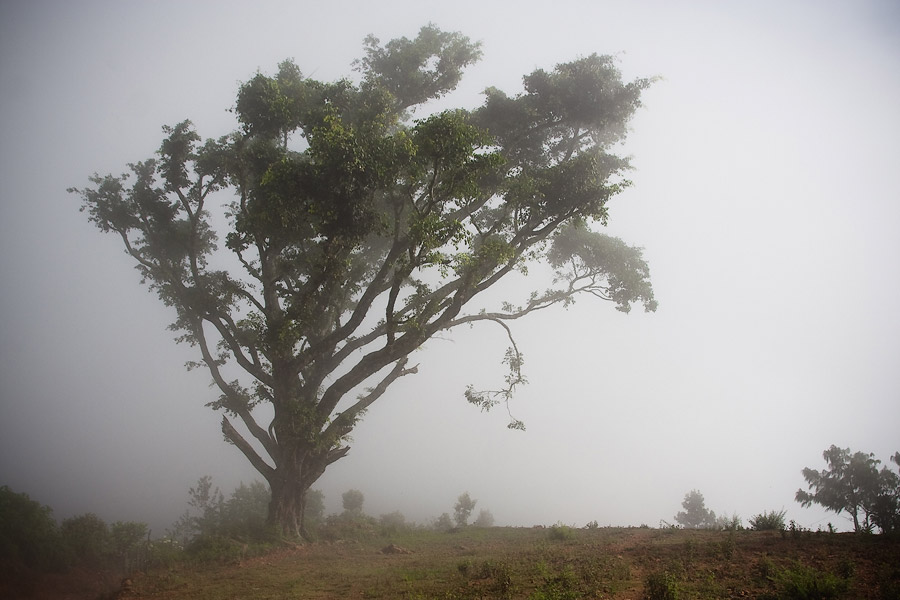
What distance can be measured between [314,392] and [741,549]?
15.4 metres

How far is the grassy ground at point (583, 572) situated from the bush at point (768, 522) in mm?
1786

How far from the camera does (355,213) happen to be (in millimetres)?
12516

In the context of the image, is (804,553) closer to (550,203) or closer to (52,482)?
(550,203)

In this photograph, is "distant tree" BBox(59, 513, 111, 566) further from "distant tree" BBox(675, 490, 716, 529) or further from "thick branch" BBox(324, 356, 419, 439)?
"distant tree" BBox(675, 490, 716, 529)

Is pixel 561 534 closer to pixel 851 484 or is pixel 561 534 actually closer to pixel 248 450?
pixel 248 450

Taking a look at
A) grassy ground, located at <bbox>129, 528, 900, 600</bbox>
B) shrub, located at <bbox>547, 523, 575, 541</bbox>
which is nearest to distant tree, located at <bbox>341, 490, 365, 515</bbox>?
grassy ground, located at <bbox>129, 528, 900, 600</bbox>

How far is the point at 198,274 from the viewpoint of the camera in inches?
691

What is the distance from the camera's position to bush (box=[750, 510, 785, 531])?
12148 mm

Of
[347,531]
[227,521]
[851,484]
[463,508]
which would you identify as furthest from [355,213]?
[851,484]

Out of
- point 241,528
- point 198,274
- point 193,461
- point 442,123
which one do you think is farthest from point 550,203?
point 193,461

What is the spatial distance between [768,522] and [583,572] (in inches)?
347

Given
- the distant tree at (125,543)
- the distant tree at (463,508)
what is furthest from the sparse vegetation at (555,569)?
the distant tree at (463,508)

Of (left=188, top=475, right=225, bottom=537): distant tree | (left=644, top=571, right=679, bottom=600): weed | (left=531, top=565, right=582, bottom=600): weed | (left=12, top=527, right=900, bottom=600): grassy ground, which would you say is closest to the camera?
(left=644, top=571, right=679, bottom=600): weed

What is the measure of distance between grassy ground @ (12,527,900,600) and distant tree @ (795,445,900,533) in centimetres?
2828
